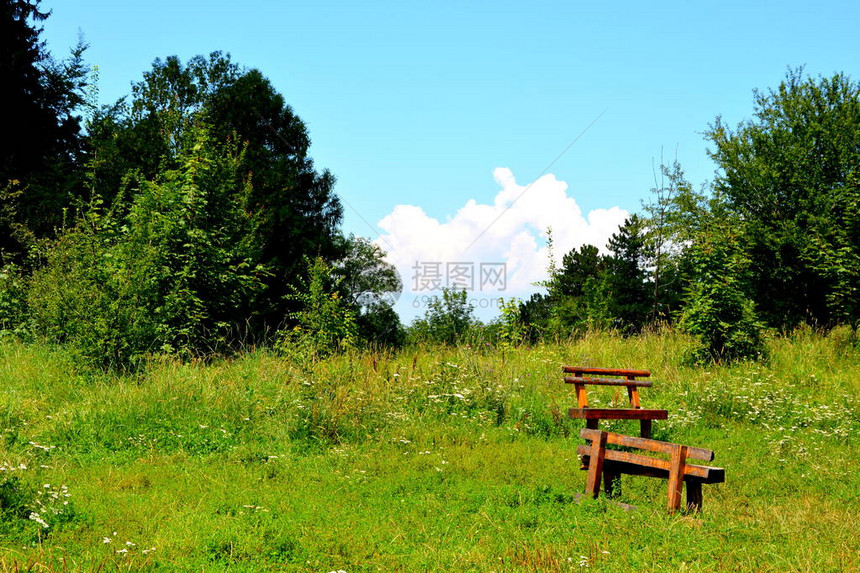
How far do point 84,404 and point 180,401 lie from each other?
4.15 ft

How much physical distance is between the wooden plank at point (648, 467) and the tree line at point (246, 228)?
5764mm


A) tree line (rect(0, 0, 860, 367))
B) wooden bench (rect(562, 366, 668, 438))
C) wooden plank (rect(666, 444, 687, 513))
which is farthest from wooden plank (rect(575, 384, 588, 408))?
tree line (rect(0, 0, 860, 367))

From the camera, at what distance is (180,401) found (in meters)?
8.34

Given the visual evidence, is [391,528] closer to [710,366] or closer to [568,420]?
[568,420]

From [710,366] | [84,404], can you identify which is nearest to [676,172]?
[710,366]

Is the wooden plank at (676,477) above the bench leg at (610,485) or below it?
above

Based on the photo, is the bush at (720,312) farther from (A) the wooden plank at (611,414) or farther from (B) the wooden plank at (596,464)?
(B) the wooden plank at (596,464)

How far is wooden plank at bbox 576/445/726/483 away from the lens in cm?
520

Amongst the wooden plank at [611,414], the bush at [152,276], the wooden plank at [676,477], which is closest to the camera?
the wooden plank at [676,477]

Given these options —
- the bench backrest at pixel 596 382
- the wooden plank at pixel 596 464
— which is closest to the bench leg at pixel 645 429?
the bench backrest at pixel 596 382

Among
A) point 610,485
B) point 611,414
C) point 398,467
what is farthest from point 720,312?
point 398,467

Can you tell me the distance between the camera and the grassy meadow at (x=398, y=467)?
14.3 ft

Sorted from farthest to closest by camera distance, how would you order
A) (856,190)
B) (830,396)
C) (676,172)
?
(676,172)
(856,190)
(830,396)

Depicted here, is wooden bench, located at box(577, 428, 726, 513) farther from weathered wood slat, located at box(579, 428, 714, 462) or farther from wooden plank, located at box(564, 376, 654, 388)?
wooden plank, located at box(564, 376, 654, 388)
